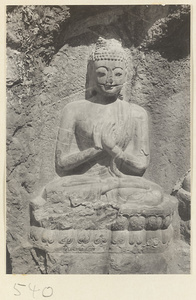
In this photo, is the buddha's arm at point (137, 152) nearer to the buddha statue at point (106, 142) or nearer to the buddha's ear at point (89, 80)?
the buddha statue at point (106, 142)

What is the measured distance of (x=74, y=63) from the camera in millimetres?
4102

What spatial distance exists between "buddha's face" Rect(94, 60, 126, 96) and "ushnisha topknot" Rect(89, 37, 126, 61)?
3 centimetres

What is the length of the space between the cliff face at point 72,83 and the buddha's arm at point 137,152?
0.40ft

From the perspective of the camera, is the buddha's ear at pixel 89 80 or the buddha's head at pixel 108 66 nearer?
the buddha's head at pixel 108 66

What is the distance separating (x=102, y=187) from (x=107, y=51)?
107 cm

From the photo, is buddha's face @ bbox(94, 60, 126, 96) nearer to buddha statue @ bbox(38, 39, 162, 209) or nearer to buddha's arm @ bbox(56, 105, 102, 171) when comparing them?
buddha statue @ bbox(38, 39, 162, 209)

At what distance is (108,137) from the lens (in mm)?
3965

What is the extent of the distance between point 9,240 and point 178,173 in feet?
4.96

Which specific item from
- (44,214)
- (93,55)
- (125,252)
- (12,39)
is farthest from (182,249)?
(12,39)

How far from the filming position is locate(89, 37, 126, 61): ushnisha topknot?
3.92 m

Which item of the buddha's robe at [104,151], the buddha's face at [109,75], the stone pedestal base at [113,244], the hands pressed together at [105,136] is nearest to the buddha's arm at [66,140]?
the buddha's robe at [104,151]

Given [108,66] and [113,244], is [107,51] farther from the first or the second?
[113,244]

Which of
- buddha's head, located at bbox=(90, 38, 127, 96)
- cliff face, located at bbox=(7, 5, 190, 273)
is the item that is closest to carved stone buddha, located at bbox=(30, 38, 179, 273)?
buddha's head, located at bbox=(90, 38, 127, 96)

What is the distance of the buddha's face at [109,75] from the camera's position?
3924 millimetres
